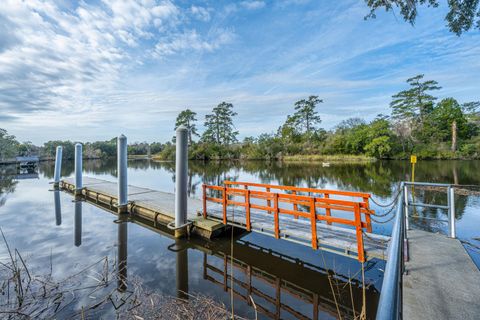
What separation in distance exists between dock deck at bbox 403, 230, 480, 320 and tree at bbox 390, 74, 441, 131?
38.9 meters

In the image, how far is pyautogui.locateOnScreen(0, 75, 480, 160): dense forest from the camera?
30688 millimetres

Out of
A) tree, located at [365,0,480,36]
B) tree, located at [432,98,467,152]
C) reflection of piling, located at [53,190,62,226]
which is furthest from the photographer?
tree, located at [432,98,467,152]

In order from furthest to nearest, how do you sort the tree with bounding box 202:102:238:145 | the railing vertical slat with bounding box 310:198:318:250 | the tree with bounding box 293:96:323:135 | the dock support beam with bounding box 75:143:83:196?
the tree with bounding box 202:102:238:145
the tree with bounding box 293:96:323:135
the dock support beam with bounding box 75:143:83:196
the railing vertical slat with bounding box 310:198:318:250

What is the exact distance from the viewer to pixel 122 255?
4898 millimetres

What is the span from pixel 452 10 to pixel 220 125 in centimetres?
3865

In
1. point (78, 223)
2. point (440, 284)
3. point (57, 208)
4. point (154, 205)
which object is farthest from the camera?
point (57, 208)

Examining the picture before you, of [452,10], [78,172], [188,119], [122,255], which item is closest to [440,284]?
[452,10]

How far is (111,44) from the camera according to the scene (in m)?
8.30

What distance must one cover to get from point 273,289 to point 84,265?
12.6 feet

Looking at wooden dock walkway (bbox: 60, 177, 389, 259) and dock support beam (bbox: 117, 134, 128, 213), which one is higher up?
dock support beam (bbox: 117, 134, 128, 213)

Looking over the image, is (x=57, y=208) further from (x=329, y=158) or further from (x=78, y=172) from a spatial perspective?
(x=329, y=158)

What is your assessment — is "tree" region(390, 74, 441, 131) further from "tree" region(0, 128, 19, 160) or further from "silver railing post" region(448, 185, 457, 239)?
"tree" region(0, 128, 19, 160)

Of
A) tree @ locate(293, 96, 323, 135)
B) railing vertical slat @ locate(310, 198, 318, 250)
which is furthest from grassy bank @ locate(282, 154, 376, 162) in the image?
railing vertical slat @ locate(310, 198, 318, 250)

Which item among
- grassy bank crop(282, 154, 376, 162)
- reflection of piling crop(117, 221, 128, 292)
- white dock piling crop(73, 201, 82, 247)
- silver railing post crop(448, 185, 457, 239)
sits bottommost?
reflection of piling crop(117, 221, 128, 292)
